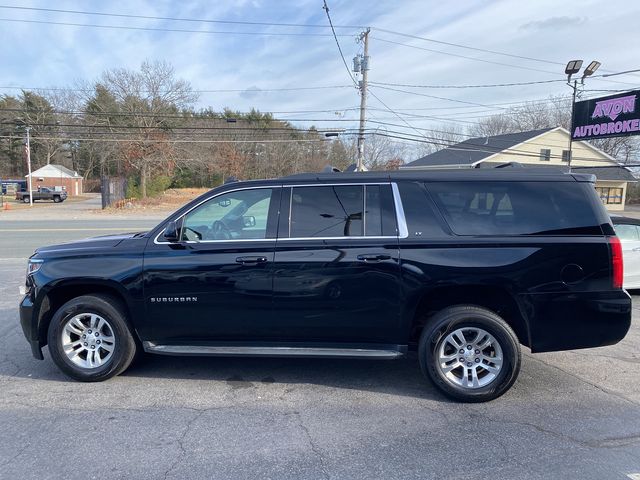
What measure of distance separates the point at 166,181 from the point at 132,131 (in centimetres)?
496

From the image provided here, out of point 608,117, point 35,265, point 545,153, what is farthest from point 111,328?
point 545,153

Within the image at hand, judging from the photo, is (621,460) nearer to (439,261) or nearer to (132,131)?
(439,261)

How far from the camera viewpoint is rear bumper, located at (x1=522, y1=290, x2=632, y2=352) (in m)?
3.63

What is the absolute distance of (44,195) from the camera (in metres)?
42.8

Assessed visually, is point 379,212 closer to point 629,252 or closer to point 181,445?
point 181,445

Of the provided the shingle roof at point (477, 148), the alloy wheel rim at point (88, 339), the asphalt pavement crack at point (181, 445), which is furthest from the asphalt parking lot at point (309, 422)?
the shingle roof at point (477, 148)

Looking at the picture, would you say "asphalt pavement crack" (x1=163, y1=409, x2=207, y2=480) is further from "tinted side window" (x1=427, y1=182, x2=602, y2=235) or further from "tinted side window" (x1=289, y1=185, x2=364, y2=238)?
"tinted side window" (x1=427, y1=182, x2=602, y2=235)

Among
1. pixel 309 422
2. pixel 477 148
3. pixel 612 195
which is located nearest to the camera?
pixel 309 422

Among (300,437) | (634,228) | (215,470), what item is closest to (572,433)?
(300,437)

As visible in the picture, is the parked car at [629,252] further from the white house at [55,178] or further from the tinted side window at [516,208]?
the white house at [55,178]

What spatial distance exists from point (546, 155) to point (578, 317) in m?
41.9

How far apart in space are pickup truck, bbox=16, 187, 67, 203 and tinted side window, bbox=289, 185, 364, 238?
46.1m

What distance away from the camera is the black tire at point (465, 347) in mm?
3650

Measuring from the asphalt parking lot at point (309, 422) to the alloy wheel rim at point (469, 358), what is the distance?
8.4 inches
